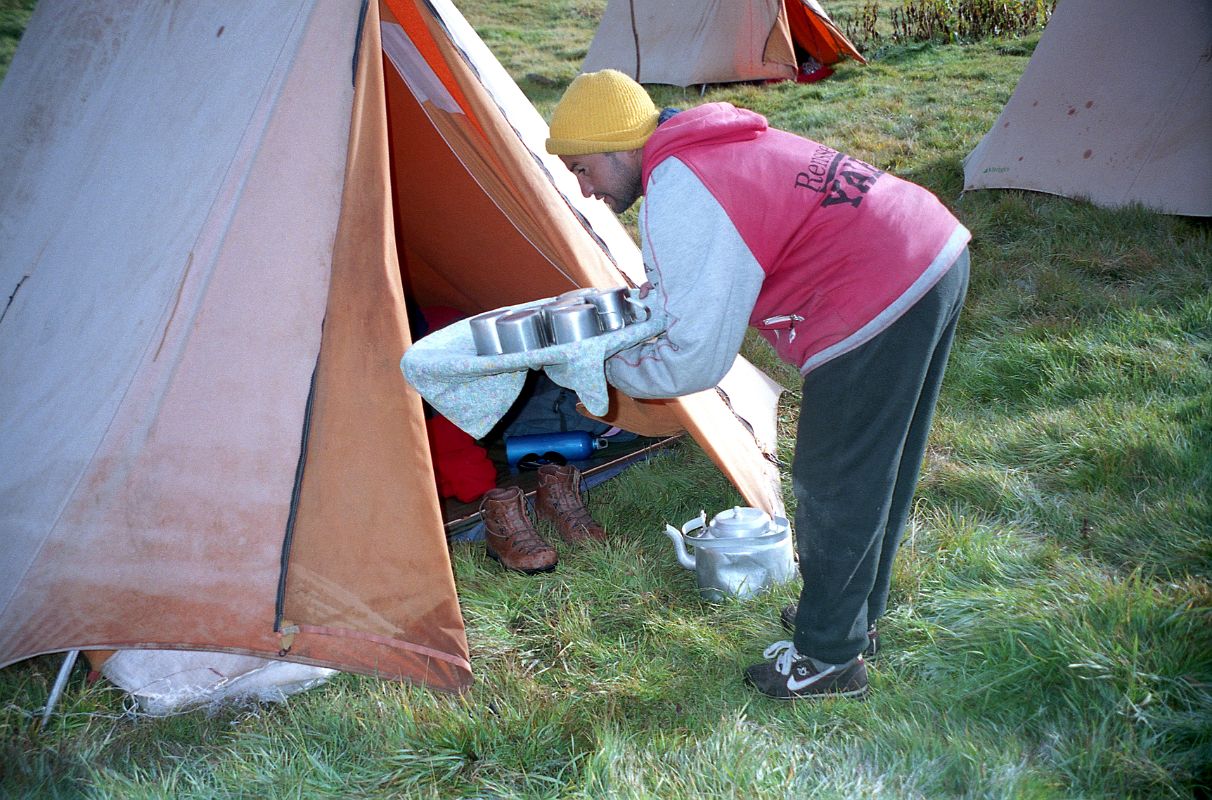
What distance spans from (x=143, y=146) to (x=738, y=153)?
1.75 m

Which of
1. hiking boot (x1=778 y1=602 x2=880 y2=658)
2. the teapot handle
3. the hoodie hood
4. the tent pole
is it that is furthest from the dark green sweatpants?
the tent pole

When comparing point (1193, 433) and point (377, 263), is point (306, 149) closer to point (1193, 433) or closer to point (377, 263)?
point (377, 263)

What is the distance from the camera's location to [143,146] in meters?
2.62

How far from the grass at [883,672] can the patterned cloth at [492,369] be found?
0.74m

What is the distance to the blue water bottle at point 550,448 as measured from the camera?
3475 mm

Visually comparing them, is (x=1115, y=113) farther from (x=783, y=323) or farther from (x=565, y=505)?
(x=783, y=323)

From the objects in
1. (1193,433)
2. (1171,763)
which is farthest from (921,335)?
(1193,433)

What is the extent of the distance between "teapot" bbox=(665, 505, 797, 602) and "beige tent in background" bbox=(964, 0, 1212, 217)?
337 cm

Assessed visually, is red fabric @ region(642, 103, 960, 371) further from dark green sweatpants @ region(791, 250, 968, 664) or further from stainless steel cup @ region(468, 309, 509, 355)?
stainless steel cup @ region(468, 309, 509, 355)

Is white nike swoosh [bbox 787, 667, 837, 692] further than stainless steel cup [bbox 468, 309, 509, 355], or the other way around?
white nike swoosh [bbox 787, 667, 837, 692]

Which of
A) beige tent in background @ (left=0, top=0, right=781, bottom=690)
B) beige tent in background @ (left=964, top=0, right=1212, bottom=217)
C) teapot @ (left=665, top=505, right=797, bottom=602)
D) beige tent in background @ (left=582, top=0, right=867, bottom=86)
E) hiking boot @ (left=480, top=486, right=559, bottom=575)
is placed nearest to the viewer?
beige tent in background @ (left=0, top=0, right=781, bottom=690)

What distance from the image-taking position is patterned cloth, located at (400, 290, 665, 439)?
6.05 ft

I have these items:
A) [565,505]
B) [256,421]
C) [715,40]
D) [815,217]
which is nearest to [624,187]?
[815,217]

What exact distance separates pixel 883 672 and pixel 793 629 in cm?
25
